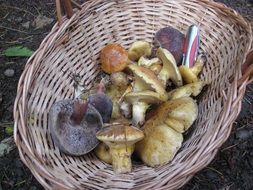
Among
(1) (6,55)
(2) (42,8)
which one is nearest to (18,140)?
(1) (6,55)

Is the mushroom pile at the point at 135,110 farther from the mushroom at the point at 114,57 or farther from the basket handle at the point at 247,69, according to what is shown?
the basket handle at the point at 247,69

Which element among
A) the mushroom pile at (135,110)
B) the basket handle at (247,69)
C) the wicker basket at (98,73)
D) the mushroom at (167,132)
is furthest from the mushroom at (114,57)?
the basket handle at (247,69)

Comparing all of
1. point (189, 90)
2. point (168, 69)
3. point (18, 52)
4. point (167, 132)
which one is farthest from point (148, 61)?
point (18, 52)

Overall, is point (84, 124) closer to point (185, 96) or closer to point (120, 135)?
point (120, 135)

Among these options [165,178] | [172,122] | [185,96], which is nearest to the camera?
[165,178]

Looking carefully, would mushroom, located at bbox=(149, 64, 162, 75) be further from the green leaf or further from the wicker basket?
the green leaf

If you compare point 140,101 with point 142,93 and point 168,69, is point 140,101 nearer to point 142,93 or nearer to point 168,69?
point 142,93
